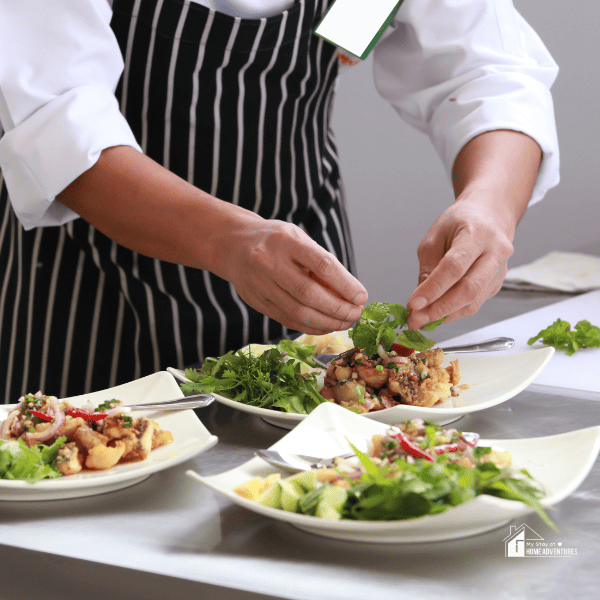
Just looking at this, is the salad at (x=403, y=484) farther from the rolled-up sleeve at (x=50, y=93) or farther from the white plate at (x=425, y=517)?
the rolled-up sleeve at (x=50, y=93)

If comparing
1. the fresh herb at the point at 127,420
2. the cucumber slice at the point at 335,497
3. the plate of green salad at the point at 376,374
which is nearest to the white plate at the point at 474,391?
the plate of green salad at the point at 376,374

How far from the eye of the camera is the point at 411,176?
435 cm

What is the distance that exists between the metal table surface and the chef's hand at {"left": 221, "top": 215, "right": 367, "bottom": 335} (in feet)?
1.16

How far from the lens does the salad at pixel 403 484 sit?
66 centimetres

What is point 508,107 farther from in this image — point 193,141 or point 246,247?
point 246,247

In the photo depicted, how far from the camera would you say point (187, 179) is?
164cm

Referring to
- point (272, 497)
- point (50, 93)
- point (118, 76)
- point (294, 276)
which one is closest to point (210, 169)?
point (118, 76)

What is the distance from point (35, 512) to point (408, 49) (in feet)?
4.93

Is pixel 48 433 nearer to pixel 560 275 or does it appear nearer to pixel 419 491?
pixel 419 491

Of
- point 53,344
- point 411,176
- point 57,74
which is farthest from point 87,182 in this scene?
point 411,176

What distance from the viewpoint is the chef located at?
4.06 ft

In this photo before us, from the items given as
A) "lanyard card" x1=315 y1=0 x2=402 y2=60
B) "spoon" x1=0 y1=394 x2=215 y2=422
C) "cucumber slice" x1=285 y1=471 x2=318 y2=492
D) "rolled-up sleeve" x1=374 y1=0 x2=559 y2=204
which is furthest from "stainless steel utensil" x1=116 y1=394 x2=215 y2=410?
"rolled-up sleeve" x1=374 y1=0 x2=559 y2=204

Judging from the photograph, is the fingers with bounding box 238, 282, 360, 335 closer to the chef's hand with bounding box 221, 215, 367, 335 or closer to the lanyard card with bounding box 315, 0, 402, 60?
the chef's hand with bounding box 221, 215, 367, 335

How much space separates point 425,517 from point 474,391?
0.55 metres
